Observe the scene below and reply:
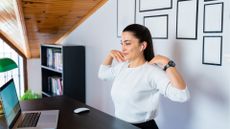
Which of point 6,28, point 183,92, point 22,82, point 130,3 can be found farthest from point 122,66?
point 22,82

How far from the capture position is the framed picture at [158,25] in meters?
2.36

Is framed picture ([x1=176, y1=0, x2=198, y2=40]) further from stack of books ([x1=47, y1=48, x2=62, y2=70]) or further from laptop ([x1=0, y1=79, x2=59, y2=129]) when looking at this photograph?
stack of books ([x1=47, y1=48, x2=62, y2=70])

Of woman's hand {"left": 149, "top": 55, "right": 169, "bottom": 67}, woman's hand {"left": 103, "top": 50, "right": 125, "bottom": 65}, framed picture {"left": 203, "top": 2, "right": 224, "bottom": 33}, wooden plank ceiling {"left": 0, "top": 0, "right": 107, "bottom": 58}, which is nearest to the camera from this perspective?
woman's hand {"left": 149, "top": 55, "right": 169, "bottom": 67}

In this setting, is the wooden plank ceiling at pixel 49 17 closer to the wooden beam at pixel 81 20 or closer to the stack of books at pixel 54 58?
the wooden beam at pixel 81 20

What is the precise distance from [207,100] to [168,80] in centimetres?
51

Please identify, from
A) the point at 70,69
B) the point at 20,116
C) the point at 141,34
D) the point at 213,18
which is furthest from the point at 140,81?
the point at 70,69

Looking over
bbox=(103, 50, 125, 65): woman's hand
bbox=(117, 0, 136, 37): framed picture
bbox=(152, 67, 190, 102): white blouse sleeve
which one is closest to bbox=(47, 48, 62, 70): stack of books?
bbox=(117, 0, 136, 37): framed picture

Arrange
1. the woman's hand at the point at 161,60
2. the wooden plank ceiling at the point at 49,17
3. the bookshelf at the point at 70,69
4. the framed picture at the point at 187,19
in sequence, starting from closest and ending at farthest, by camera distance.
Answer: the woman's hand at the point at 161,60 → the framed picture at the point at 187,19 → the wooden plank ceiling at the point at 49,17 → the bookshelf at the point at 70,69

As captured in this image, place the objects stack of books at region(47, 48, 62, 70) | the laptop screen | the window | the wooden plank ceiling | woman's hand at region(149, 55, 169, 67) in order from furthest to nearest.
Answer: the window, stack of books at region(47, 48, 62, 70), the wooden plank ceiling, woman's hand at region(149, 55, 169, 67), the laptop screen

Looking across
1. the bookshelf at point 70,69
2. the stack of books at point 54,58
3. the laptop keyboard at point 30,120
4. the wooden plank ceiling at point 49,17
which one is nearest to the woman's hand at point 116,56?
the laptop keyboard at point 30,120

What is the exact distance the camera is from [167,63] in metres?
1.76

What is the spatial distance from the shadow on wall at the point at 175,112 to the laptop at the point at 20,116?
1.03m

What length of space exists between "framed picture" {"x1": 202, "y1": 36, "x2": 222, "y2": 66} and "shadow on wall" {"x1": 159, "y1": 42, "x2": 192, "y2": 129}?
0.25 metres

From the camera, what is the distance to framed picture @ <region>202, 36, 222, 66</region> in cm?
192
